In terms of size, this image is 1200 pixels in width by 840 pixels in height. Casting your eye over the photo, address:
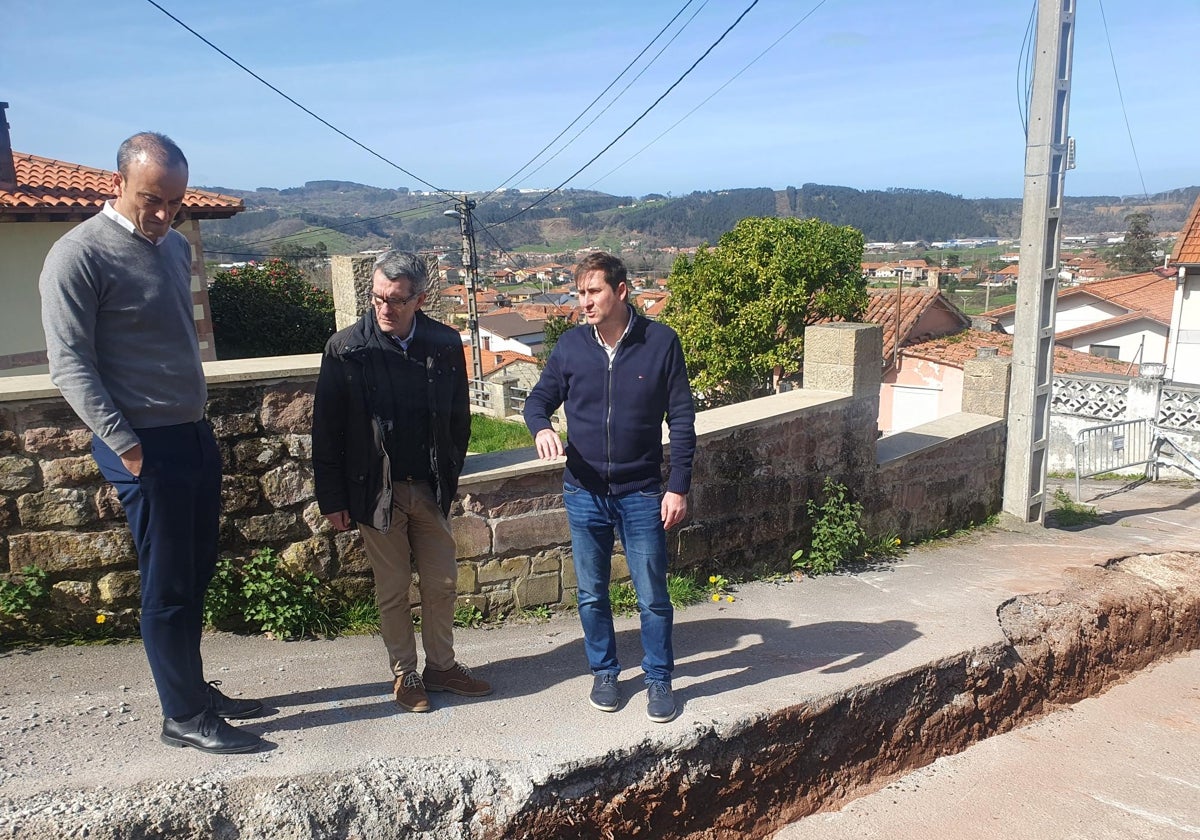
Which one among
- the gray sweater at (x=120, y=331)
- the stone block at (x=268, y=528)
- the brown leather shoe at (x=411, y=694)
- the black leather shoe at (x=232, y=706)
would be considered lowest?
the brown leather shoe at (x=411, y=694)

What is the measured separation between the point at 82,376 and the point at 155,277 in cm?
36

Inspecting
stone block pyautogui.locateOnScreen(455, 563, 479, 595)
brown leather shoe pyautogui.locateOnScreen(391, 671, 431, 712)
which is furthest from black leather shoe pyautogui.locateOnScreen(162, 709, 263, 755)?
stone block pyautogui.locateOnScreen(455, 563, 479, 595)

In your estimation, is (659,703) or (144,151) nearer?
(144,151)

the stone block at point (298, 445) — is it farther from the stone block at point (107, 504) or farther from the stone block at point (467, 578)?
the stone block at point (467, 578)

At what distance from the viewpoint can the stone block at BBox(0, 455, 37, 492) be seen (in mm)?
3195

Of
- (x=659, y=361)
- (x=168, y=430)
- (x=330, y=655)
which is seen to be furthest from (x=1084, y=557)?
(x=168, y=430)

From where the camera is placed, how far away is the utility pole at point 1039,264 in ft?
21.8

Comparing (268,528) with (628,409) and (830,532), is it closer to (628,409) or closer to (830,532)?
(628,409)

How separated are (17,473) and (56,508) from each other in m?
0.18

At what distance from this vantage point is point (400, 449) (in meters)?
3.02

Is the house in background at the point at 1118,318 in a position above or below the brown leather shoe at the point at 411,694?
below

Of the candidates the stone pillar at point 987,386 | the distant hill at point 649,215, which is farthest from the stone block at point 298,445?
the distant hill at point 649,215

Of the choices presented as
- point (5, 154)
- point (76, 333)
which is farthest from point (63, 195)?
point (76, 333)

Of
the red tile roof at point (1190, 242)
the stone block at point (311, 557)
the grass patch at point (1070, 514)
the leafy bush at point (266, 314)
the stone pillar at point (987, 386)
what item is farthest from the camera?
the red tile roof at point (1190, 242)
